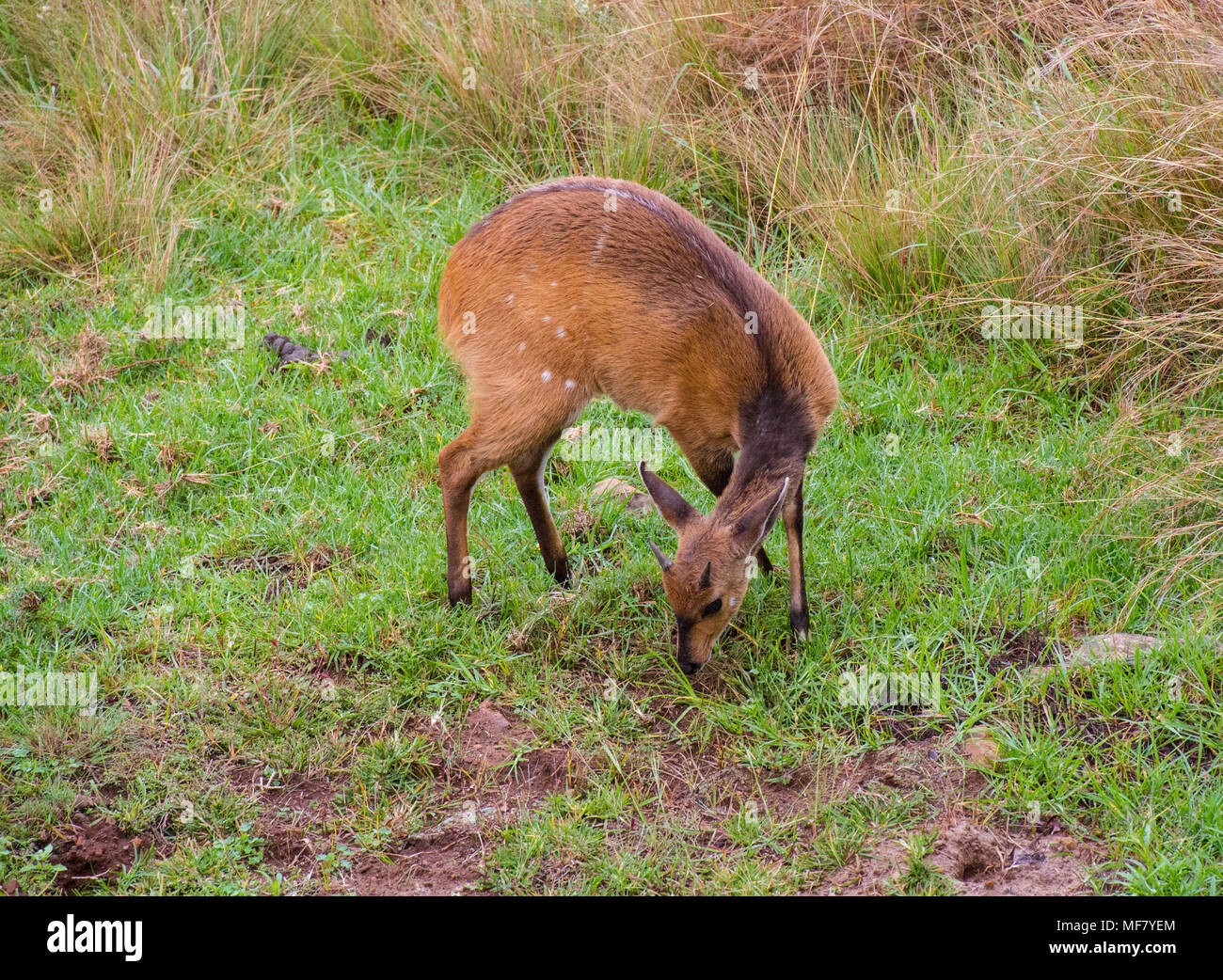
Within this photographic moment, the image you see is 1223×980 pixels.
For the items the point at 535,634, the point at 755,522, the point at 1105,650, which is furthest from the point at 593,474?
the point at 1105,650

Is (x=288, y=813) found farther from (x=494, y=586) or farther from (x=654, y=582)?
(x=654, y=582)

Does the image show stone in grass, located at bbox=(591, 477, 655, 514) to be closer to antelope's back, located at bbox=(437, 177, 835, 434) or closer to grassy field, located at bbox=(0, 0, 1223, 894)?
grassy field, located at bbox=(0, 0, 1223, 894)

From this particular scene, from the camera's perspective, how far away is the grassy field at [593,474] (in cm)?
371

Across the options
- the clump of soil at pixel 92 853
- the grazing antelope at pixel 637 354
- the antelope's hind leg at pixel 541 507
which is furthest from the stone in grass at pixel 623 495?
the clump of soil at pixel 92 853

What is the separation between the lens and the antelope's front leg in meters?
4.21

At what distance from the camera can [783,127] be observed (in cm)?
639

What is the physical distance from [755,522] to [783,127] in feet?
10.6

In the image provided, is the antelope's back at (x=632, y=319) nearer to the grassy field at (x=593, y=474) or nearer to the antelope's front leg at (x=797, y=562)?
the antelope's front leg at (x=797, y=562)

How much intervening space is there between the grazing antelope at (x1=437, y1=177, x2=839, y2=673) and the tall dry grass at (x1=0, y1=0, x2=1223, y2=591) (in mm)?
1372

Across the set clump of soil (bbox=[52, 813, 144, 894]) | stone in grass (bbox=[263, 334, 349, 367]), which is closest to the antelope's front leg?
clump of soil (bbox=[52, 813, 144, 894])

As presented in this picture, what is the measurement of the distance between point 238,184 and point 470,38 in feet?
5.22

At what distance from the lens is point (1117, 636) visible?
4086 millimetres

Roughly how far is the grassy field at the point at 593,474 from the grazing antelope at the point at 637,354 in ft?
1.62

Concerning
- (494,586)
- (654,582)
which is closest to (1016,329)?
(654,582)
